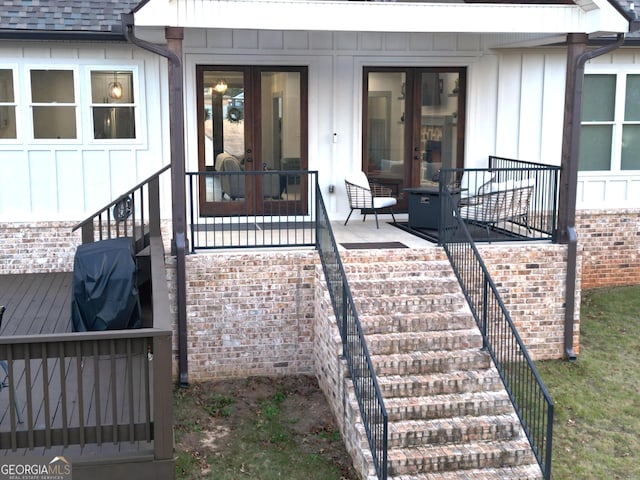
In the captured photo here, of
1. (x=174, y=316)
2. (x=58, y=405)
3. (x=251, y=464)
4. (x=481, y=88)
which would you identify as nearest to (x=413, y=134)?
(x=481, y=88)

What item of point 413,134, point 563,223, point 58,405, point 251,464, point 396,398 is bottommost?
point 251,464

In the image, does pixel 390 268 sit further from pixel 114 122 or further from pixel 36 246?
pixel 36 246

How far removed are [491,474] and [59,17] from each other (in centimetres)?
765

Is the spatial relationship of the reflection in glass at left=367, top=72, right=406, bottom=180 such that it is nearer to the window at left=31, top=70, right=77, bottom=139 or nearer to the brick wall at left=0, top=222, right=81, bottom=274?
the window at left=31, top=70, right=77, bottom=139

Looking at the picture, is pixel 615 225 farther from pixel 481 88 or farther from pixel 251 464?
pixel 251 464

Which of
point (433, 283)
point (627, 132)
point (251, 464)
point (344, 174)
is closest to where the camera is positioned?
point (251, 464)

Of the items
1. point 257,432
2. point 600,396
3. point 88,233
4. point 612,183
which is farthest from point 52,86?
point 612,183

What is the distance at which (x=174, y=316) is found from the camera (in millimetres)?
9086

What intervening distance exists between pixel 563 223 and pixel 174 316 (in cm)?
495

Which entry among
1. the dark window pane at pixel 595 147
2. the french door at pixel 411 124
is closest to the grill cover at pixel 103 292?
the french door at pixel 411 124

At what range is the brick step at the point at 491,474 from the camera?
22.7 ft

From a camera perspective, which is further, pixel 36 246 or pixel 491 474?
pixel 36 246

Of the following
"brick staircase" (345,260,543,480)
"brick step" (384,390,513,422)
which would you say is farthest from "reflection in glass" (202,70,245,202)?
"brick step" (384,390,513,422)

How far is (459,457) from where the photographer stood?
23.1 feet
